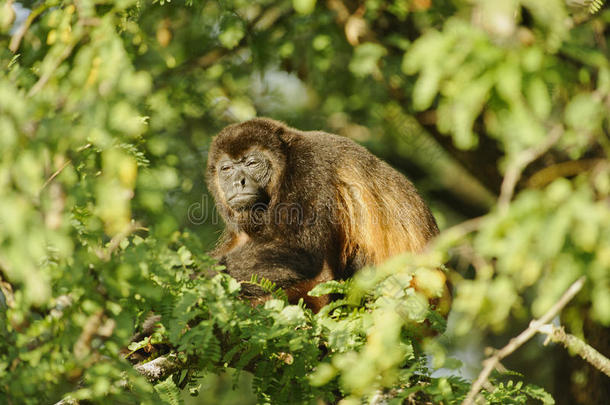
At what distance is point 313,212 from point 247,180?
1.02m

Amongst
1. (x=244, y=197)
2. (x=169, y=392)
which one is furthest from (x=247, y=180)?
(x=169, y=392)

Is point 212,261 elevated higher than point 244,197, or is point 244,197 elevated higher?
point 212,261

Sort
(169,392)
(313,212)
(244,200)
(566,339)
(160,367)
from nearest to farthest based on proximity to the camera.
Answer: (566,339) → (169,392) → (160,367) → (313,212) → (244,200)

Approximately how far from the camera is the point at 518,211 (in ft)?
6.95

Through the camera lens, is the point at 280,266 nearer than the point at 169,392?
No

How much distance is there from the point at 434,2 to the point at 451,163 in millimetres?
2895

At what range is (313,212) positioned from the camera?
18.4 feet

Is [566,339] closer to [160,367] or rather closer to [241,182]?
[160,367]

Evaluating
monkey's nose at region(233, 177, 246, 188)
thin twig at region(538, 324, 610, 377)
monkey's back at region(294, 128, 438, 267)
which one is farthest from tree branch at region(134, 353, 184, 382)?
monkey's nose at region(233, 177, 246, 188)

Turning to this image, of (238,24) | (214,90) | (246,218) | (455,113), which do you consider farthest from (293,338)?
(214,90)

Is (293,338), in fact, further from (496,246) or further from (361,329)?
(496,246)

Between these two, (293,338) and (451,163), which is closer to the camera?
(293,338)

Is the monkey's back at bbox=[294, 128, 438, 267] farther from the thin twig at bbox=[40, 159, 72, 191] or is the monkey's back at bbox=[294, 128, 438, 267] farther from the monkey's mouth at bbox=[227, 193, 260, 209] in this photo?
the thin twig at bbox=[40, 159, 72, 191]

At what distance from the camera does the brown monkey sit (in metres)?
5.47
